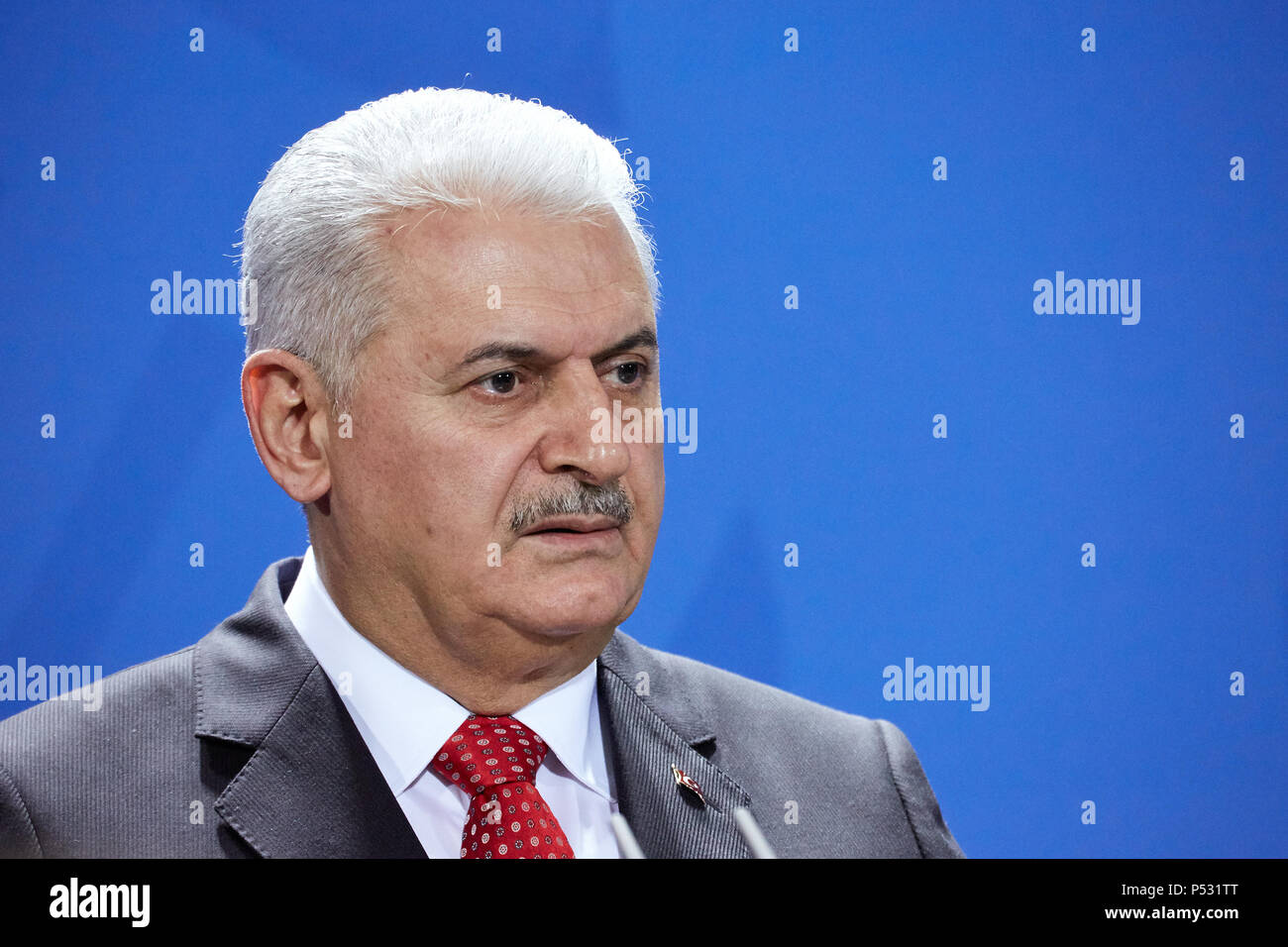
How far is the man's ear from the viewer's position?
1.83 m

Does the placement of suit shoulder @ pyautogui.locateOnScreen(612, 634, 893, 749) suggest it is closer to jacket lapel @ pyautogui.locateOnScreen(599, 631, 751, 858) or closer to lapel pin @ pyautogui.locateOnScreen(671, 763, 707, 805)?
jacket lapel @ pyautogui.locateOnScreen(599, 631, 751, 858)

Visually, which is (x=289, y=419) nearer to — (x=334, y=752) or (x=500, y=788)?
(x=334, y=752)

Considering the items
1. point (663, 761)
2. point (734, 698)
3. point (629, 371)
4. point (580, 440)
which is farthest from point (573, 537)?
point (734, 698)

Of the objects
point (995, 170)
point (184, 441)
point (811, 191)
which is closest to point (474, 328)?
point (184, 441)

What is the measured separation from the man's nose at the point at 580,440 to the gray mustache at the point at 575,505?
0.02 metres

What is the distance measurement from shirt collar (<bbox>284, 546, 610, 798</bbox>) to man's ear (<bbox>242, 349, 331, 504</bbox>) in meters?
0.16

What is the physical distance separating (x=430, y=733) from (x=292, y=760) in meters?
0.19

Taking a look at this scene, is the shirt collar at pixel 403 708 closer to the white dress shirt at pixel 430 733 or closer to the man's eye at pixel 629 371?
the white dress shirt at pixel 430 733

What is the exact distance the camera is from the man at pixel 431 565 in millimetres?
1652

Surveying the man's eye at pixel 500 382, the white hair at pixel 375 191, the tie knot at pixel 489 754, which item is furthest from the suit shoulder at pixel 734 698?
the white hair at pixel 375 191

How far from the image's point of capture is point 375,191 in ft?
5.81

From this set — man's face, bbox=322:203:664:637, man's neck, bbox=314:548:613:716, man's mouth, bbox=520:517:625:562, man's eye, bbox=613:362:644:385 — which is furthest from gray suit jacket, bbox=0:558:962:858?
man's eye, bbox=613:362:644:385

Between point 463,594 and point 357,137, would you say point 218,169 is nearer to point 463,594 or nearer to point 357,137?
point 357,137

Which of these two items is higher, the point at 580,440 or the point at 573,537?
the point at 580,440
